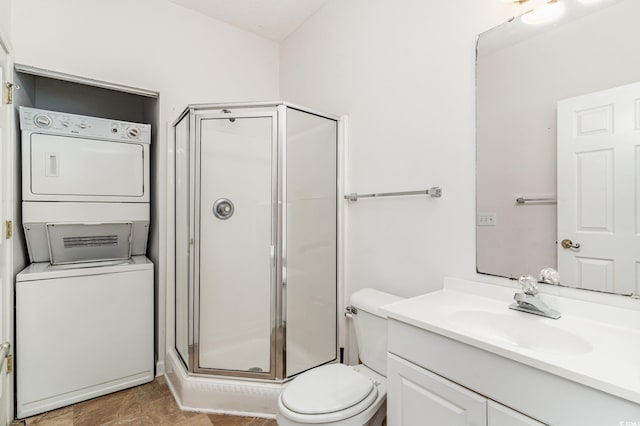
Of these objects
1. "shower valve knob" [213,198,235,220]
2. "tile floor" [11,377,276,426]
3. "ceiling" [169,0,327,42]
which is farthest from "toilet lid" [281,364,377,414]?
"ceiling" [169,0,327,42]

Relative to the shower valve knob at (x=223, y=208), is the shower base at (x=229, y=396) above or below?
below

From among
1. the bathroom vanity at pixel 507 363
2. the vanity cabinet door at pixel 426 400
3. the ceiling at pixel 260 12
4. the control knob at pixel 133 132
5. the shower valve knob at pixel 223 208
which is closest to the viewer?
the bathroom vanity at pixel 507 363

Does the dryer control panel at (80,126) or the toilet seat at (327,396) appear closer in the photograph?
the toilet seat at (327,396)

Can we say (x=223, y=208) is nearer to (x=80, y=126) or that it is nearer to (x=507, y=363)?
(x=80, y=126)

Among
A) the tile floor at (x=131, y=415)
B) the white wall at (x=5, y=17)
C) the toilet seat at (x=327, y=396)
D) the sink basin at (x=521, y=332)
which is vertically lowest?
the tile floor at (x=131, y=415)

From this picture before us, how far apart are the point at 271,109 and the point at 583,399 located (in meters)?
1.82

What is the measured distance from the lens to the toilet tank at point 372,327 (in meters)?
1.55

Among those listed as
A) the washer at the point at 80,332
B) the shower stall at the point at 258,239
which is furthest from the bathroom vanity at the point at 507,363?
the washer at the point at 80,332

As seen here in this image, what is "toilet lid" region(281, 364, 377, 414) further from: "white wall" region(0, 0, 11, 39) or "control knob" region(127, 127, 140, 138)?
"white wall" region(0, 0, 11, 39)

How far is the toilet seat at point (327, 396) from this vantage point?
123cm

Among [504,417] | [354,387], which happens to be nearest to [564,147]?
[504,417]

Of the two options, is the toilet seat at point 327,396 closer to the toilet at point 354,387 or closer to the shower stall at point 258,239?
the toilet at point 354,387

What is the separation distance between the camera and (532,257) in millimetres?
1245

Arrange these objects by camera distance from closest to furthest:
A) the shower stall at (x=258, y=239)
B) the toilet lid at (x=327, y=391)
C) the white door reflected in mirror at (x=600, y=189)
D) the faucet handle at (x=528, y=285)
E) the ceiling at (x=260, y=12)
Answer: the white door reflected in mirror at (x=600, y=189) → the faucet handle at (x=528, y=285) → the toilet lid at (x=327, y=391) → the shower stall at (x=258, y=239) → the ceiling at (x=260, y=12)
